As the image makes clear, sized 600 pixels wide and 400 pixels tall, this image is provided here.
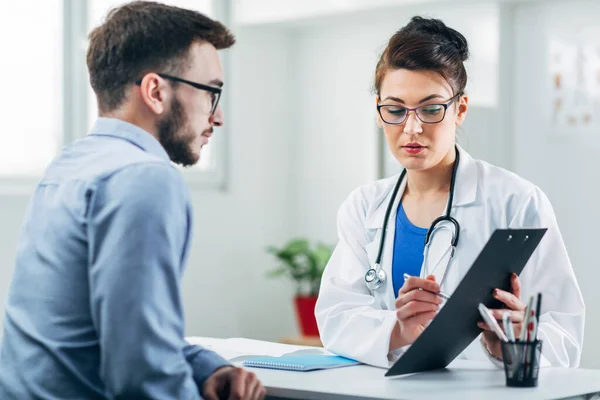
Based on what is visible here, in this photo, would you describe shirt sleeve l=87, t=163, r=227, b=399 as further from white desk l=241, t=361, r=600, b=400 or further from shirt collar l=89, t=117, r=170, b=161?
white desk l=241, t=361, r=600, b=400

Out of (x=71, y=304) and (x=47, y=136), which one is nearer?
(x=71, y=304)

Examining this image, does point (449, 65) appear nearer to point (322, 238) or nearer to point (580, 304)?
point (580, 304)

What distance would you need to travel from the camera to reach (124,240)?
1.41 metres

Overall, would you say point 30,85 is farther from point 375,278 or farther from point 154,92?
point 154,92

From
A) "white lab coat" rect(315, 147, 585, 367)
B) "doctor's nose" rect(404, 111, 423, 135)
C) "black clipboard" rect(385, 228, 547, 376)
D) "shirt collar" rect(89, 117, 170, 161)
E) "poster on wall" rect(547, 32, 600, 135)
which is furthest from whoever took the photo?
"poster on wall" rect(547, 32, 600, 135)

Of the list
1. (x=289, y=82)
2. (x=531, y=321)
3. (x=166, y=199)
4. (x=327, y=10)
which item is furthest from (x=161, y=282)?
(x=289, y=82)

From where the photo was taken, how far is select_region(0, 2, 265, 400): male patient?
1.41m

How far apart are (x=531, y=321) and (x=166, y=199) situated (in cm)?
74

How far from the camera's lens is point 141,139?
1.60 m

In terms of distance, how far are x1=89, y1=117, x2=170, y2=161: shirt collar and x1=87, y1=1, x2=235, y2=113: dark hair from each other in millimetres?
41

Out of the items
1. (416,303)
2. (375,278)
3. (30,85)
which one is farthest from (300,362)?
(30,85)

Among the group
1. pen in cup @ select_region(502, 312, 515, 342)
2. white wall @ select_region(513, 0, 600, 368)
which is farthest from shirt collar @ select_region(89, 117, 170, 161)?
white wall @ select_region(513, 0, 600, 368)

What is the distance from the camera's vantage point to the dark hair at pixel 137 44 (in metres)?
1.63

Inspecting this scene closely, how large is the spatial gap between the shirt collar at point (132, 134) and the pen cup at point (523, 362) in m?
0.75
